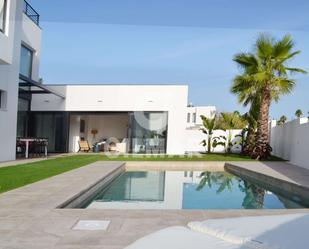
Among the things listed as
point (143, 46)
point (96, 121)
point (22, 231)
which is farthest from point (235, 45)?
point (22, 231)

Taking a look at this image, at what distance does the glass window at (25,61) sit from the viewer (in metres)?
18.3

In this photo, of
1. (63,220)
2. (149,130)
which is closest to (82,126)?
(149,130)

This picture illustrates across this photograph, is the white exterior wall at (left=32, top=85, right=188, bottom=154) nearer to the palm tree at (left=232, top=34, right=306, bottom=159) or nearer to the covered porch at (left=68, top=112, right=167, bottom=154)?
the covered porch at (left=68, top=112, right=167, bottom=154)

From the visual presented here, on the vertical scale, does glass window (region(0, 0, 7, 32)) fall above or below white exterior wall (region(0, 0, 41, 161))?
above

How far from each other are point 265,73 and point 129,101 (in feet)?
27.4

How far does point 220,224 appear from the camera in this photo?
11.6 ft

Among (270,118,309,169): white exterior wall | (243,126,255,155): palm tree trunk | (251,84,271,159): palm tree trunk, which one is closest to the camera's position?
(270,118,309,169): white exterior wall

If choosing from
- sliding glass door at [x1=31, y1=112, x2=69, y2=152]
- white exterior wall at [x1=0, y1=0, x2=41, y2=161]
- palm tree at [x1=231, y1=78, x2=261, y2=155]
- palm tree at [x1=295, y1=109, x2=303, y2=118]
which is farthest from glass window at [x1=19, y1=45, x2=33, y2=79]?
palm tree at [x1=295, y1=109, x2=303, y2=118]

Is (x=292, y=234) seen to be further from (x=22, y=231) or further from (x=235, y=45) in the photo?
(x=235, y=45)

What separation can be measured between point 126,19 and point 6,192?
435 inches

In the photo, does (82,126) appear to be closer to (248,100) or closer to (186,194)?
(248,100)

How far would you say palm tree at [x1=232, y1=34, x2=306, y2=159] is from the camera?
1794 cm

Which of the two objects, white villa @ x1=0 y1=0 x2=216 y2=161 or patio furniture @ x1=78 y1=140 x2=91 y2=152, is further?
patio furniture @ x1=78 y1=140 x2=91 y2=152

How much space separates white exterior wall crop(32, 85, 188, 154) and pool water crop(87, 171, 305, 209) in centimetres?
749
